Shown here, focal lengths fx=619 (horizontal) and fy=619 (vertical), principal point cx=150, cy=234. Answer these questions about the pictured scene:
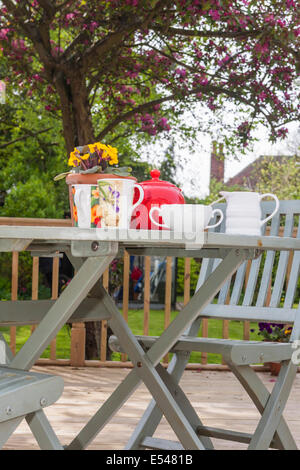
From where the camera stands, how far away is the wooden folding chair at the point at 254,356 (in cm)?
185

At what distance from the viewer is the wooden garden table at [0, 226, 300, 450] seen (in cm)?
130

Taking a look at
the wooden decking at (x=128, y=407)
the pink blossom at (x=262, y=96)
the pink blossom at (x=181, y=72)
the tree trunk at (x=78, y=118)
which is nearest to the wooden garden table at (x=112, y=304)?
the wooden decking at (x=128, y=407)

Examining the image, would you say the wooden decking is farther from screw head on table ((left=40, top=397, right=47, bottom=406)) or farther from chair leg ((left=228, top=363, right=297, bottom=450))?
screw head on table ((left=40, top=397, right=47, bottom=406))

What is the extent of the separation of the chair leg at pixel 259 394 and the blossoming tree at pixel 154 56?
9.52 feet

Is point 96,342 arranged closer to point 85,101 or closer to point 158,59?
point 85,101

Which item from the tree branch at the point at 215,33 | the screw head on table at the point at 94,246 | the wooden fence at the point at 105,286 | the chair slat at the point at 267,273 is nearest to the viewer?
the screw head on table at the point at 94,246

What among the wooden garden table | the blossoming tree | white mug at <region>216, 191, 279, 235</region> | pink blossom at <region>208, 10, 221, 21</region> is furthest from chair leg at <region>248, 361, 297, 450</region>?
pink blossom at <region>208, 10, 221, 21</region>

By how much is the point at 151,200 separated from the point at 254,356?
62 cm

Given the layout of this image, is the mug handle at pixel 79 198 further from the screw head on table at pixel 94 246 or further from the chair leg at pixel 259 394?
the chair leg at pixel 259 394
